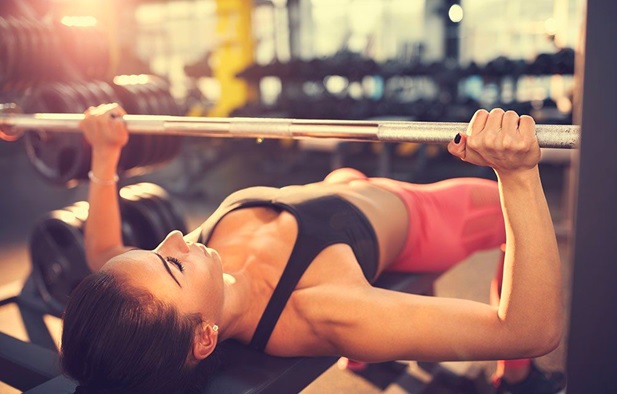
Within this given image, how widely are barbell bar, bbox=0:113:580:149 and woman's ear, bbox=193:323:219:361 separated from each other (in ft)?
1.27

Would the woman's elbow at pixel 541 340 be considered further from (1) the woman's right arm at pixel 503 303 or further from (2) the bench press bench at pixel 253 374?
(2) the bench press bench at pixel 253 374

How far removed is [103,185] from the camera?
1.46 m

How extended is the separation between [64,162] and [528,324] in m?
1.72

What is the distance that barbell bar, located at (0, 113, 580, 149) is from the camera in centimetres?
79

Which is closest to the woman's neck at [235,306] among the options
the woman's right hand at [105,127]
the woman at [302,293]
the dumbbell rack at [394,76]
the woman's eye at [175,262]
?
the woman at [302,293]

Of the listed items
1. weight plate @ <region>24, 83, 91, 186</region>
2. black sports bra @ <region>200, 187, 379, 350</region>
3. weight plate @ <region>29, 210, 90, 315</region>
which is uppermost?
weight plate @ <region>24, 83, 91, 186</region>

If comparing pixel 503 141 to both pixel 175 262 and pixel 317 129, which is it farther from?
pixel 175 262

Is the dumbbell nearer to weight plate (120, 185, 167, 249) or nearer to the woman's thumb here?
weight plate (120, 185, 167, 249)

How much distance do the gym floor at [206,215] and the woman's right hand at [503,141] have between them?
0.29 meters

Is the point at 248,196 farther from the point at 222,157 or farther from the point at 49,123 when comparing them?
the point at 222,157

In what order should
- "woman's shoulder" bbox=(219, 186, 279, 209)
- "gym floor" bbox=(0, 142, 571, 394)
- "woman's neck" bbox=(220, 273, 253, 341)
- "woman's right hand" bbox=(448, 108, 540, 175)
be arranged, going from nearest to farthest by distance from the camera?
"woman's right hand" bbox=(448, 108, 540, 175), "woman's neck" bbox=(220, 273, 253, 341), "woman's shoulder" bbox=(219, 186, 279, 209), "gym floor" bbox=(0, 142, 571, 394)

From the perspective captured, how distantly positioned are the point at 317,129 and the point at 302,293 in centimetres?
31

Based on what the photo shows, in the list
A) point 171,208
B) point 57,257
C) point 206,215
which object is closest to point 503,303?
point 171,208

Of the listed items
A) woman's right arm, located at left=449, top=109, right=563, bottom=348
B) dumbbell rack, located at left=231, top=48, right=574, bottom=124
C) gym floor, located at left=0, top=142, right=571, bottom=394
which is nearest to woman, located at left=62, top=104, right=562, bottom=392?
woman's right arm, located at left=449, top=109, right=563, bottom=348
